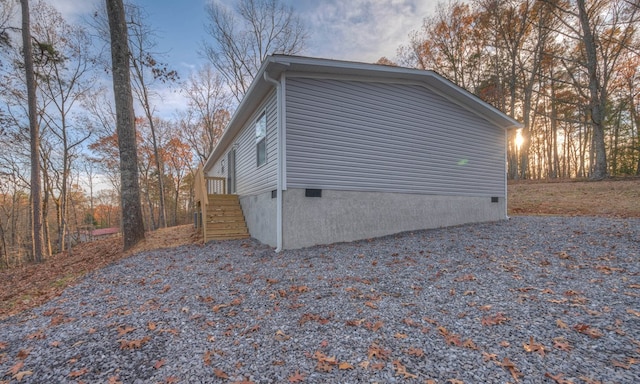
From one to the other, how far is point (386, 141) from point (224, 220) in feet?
17.9

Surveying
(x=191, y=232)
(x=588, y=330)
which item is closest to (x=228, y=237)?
(x=191, y=232)

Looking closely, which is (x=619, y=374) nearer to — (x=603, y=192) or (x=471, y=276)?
(x=471, y=276)

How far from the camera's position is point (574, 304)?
9.93 ft

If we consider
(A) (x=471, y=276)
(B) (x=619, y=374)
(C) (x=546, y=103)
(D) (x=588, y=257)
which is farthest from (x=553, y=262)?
(C) (x=546, y=103)

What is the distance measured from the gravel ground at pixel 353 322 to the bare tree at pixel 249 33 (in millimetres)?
15761

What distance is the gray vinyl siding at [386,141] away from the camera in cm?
625

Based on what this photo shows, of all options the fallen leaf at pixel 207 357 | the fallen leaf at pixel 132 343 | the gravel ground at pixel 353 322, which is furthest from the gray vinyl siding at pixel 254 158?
the fallen leaf at pixel 207 357

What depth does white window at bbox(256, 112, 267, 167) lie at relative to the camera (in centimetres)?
709

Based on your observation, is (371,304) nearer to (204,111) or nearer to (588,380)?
(588,380)

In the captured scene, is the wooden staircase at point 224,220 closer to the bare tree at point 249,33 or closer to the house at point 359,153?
the house at point 359,153

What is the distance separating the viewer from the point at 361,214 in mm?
6840

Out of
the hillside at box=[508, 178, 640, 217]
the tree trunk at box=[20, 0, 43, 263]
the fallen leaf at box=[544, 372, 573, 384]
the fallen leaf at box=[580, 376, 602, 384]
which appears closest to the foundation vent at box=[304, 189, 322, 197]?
the fallen leaf at box=[544, 372, 573, 384]

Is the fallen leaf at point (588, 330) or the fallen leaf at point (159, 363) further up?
the fallen leaf at point (588, 330)

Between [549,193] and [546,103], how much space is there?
1258cm
